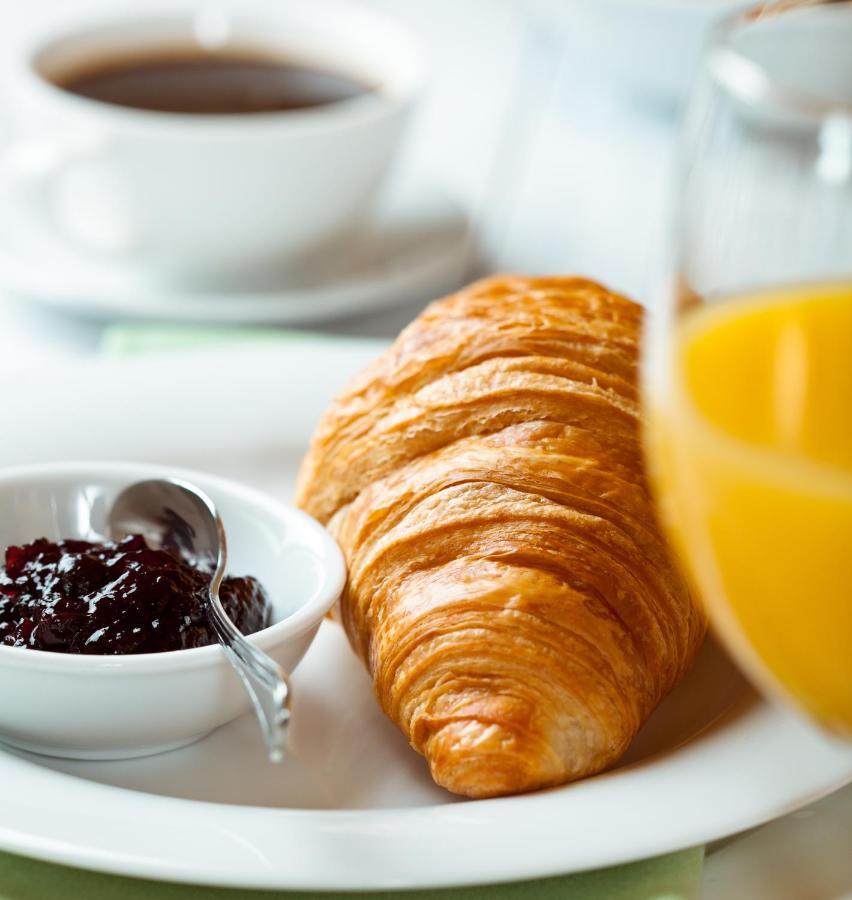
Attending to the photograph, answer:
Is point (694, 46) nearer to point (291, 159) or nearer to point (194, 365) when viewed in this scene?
point (291, 159)

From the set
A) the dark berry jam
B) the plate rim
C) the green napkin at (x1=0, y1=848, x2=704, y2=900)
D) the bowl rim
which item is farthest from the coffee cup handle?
the green napkin at (x1=0, y1=848, x2=704, y2=900)

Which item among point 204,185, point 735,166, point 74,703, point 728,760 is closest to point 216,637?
point 74,703

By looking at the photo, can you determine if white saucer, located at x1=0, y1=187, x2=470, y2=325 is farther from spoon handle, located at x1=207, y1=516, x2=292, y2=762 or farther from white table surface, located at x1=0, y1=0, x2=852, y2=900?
spoon handle, located at x1=207, y1=516, x2=292, y2=762

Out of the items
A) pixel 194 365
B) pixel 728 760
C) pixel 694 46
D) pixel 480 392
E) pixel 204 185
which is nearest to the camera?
pixel 728 760

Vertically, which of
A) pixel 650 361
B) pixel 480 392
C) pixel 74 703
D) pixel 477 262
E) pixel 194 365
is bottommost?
pixel 477 262

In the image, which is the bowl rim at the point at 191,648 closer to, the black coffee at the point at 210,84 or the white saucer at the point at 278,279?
the white saucer at the point at 278,279

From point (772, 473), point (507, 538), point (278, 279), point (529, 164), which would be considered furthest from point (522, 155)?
point (772, 473)

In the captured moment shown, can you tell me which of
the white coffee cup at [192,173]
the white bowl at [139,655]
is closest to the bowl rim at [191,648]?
the white bowl at [139,655]

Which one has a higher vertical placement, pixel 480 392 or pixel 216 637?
pixel 480 392
